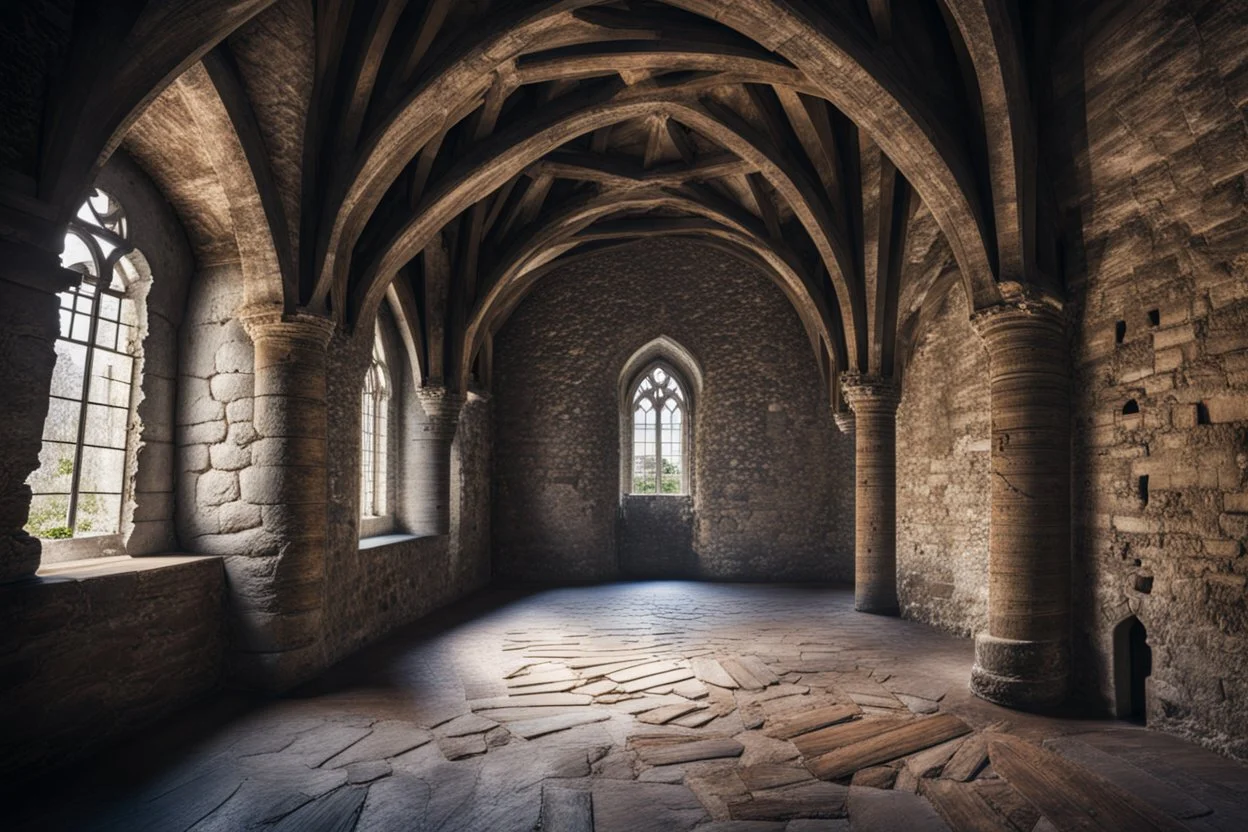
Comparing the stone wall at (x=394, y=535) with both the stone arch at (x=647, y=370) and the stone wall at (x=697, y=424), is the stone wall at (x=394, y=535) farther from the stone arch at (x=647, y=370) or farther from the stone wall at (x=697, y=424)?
the stone arch at (x=647, y=370)

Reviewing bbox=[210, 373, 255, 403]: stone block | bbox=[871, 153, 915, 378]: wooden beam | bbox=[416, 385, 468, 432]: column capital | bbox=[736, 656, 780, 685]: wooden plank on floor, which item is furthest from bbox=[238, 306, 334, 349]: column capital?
bbox=[871, 153, 915, 378]: wooden beam

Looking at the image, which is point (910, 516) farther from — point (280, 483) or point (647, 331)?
point (280, 483)

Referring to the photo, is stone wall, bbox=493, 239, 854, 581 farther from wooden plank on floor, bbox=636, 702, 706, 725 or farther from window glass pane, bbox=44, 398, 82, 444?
window glass pane, bbox=44, 398, 82, 444

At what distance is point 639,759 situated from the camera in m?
4.20

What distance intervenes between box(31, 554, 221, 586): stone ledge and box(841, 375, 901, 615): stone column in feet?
24.9

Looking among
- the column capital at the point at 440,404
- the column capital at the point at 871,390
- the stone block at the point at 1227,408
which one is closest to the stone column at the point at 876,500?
the column capital at the point at 871,390

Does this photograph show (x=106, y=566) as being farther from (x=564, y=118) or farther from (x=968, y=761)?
(x=968, y=761)

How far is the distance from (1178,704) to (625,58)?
6.60 meters

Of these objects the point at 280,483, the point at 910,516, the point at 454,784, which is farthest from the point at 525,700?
the point at 910,516

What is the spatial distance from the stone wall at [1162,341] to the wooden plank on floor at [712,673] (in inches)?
108

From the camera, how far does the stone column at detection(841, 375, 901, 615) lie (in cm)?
922

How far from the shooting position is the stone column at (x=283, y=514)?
5512 millimetres

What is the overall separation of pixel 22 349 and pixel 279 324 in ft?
7.30

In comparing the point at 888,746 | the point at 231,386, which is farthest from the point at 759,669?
the point at 231,386
